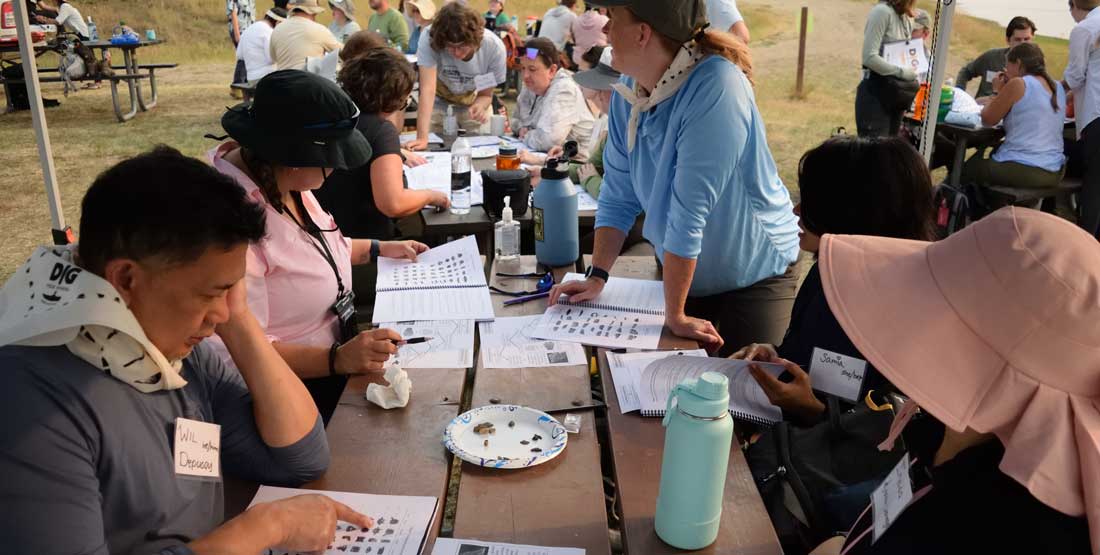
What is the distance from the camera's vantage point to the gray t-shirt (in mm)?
943

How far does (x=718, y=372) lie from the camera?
1.68 meters

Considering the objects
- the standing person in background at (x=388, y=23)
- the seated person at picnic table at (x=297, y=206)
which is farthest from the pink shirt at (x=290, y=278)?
the standing person in background at (x=388, y=23)

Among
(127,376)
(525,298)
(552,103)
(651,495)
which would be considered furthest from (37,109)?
(651,495)

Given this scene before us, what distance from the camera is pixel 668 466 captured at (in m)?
1.17

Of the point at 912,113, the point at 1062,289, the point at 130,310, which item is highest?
the point at 1062,289

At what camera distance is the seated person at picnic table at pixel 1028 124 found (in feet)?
Answer: 17.1

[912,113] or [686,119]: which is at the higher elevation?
[686,119]

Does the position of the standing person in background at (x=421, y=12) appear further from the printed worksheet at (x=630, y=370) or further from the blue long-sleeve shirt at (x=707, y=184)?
the printed worksheet at (x=630, y=370)

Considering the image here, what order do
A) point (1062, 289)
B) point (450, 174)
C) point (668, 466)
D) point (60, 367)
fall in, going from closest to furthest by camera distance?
1. point (1062, 289)
2. point (60, 367)
3. point (668, 466)
4. point (450, 174)

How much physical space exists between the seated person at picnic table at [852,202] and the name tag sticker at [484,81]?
11.0 ft

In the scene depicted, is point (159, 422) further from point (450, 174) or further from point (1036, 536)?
point (450, 174)

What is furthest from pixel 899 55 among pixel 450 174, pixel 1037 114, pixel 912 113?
pixel 450 174

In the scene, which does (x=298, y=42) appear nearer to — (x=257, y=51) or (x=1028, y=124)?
(x=257, y=51)

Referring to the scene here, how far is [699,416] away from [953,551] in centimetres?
35
